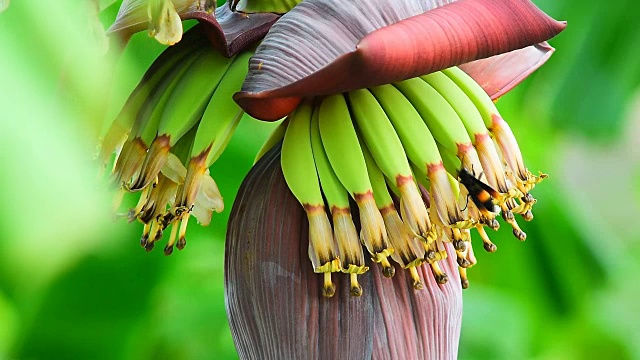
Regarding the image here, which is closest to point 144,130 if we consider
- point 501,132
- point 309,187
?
point 309,187

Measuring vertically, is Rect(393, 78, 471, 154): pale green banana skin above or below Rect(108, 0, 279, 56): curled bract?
below

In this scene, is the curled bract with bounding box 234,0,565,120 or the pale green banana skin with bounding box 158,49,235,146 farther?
the pale green banana skin with bounding box 158,49,235,146

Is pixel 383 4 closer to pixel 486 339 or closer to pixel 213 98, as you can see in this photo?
pixel 213 98

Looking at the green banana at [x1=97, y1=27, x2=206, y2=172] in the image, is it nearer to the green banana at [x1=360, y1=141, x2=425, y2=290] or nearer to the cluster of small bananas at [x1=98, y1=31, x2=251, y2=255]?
the cluster of small bananas at [x1=98, y1=31, x2=251, y2=255]

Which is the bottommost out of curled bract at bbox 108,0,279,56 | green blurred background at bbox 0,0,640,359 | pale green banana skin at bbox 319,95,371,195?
green blurred background at bbox 0,0,640,359

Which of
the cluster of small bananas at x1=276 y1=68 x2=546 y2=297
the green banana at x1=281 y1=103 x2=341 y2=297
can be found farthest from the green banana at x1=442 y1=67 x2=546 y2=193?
the green banana at x1=281 y1=103 x2=341 y2=297
